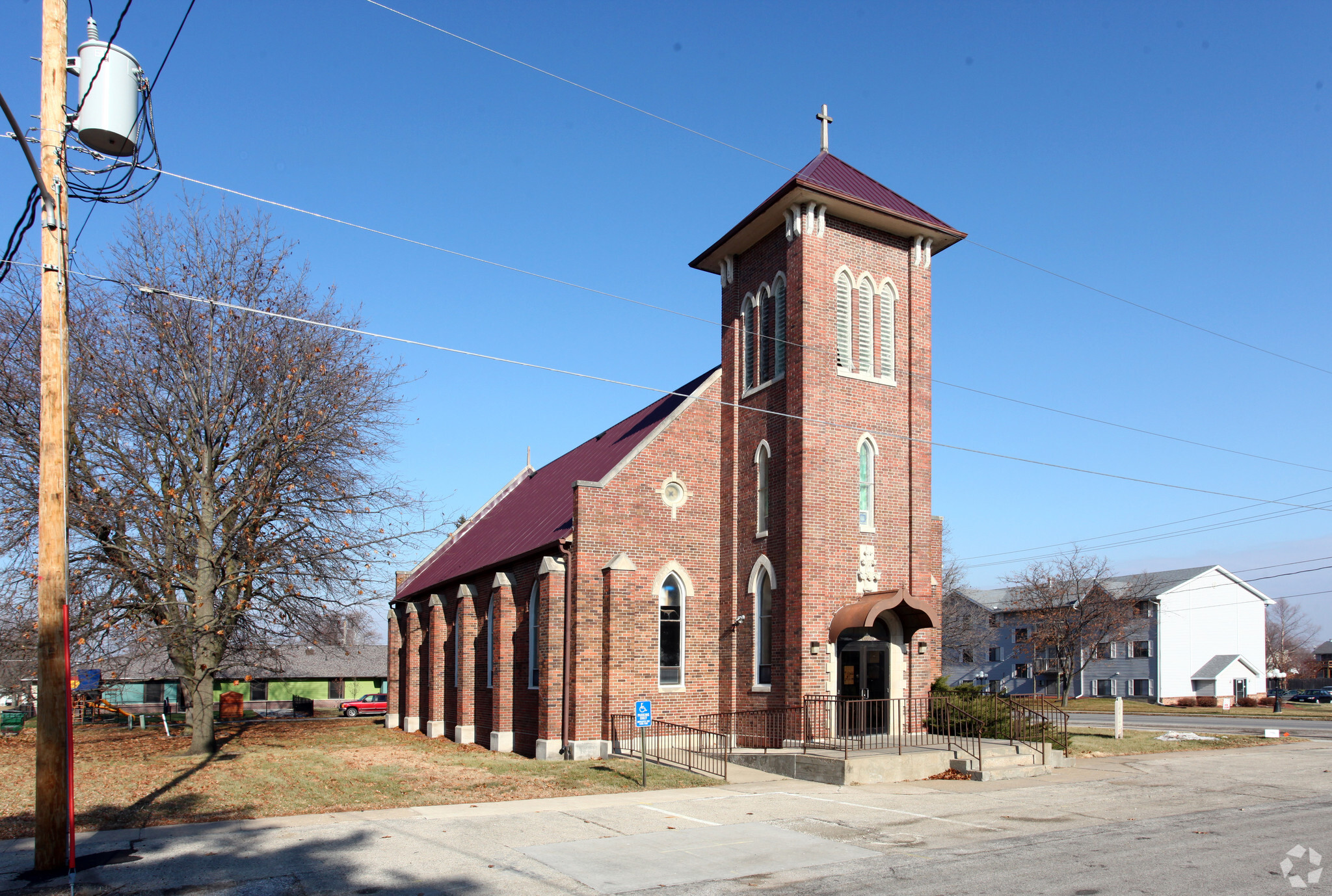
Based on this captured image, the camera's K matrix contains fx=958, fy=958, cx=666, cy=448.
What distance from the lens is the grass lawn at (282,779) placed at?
579 inches

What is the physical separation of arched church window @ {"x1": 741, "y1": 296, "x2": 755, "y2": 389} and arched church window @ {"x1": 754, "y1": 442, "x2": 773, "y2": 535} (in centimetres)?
200

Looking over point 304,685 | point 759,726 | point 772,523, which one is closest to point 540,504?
point 772,523

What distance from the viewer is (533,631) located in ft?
82.6

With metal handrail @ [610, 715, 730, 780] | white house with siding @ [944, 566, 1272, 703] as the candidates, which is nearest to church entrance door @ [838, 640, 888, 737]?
metal handrail @ [610, 715, 730, 780]

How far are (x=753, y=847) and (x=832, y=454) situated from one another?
11.1 meters

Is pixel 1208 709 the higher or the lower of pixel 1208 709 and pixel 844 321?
the lower

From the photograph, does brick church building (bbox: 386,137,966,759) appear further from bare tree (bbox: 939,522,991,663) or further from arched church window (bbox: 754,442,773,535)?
bare tree (bbox: 939,522,991,663)

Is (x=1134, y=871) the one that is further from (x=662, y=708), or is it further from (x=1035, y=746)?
(x=662, y=708)

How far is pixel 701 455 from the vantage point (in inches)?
965

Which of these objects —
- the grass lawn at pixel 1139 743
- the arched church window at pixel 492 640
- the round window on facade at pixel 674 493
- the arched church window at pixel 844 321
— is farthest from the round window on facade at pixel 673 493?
the grass lawn at pixel 1139 743

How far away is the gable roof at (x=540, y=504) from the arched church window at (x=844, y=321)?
399cm

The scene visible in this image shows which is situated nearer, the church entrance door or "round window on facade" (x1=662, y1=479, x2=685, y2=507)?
the church entrance door

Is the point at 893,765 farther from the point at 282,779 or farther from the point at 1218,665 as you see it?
the point at 1218,665

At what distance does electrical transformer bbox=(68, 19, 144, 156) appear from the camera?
10891 millimetres
